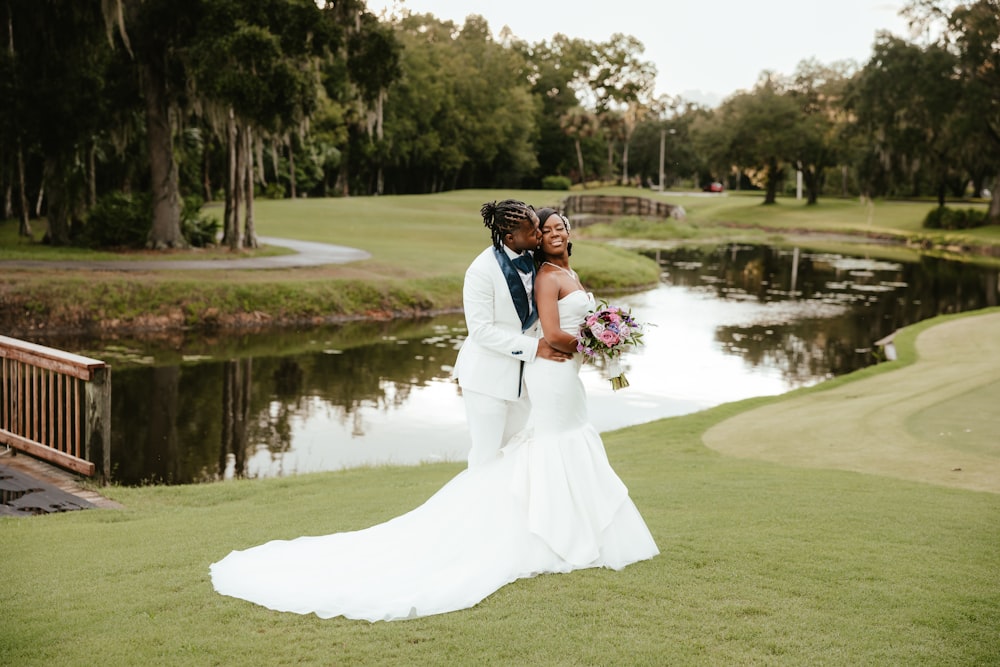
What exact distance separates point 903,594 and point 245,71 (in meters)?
22.0

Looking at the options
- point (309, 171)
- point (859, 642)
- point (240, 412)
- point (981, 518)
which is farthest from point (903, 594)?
point (309, 171)

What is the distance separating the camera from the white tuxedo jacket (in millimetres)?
5965

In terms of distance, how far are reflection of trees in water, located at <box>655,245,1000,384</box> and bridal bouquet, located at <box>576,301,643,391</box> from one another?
1440 cm

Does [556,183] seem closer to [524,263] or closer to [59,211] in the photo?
[59,211]

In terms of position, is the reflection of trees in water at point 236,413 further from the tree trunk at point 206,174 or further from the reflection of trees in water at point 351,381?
the tree trunk at point 206,174

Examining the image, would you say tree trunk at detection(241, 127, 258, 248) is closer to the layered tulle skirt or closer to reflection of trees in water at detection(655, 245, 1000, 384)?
reflection of trees in water at detection(655, 245, 1000, 384)

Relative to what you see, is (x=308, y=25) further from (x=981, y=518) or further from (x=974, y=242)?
(x=974, y=242)

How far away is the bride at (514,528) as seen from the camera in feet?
18.0

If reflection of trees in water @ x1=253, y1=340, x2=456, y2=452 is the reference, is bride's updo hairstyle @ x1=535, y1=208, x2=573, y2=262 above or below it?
above

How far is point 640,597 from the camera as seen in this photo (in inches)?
205

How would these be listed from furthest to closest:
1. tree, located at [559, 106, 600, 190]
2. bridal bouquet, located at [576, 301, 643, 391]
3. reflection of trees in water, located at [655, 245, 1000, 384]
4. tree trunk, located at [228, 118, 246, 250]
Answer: tree, located at [559, 106, 600, 190], tree trunk, located at [228, 118, 246, 250], reflection of trees in water, located at [655, 245, 1000, 384], bridal bouquet, located at [576, 301, 643, 391]

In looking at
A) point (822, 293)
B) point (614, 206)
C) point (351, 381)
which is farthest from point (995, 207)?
point (351, 381)

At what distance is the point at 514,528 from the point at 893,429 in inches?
300

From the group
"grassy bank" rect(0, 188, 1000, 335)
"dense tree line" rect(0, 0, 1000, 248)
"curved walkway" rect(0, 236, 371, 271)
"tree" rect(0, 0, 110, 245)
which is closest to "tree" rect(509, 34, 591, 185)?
"dense tree line" rect(0, 0, 1000, 248)
